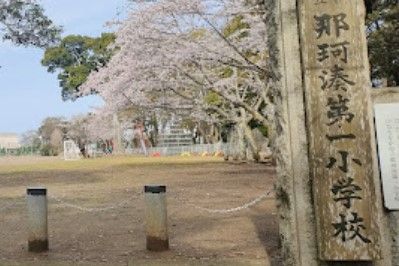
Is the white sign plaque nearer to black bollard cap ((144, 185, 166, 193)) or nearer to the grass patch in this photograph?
black bollard cap ((144, 185, 166, 193))

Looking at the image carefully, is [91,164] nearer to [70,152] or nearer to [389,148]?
[70,152]

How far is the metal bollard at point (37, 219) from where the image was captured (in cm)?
658

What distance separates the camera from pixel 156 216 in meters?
6.25

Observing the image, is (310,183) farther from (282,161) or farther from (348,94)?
(348,94)

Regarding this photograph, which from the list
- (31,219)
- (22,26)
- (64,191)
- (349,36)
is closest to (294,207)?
(349,36)

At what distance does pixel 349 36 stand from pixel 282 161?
3.41 ft

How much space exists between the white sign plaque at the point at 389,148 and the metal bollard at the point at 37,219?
4.33 meters

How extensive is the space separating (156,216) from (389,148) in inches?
125

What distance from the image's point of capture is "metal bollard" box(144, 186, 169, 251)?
6.24 metres

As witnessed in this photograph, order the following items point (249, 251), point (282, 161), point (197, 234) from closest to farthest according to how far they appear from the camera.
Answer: point (282, 161), point (249, 251), point (197, 234)

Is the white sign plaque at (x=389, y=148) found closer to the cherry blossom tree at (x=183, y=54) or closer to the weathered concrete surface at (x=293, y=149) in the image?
the weathered concrete surface at (x=293, y=149)

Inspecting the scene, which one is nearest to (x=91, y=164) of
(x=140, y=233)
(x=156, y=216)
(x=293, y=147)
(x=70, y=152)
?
(x=70, y=152)

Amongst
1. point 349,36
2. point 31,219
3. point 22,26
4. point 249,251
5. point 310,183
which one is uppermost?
point 22,26

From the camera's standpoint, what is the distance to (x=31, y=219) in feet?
21.7
